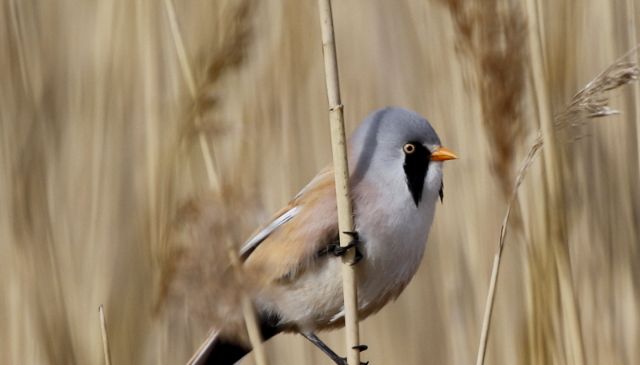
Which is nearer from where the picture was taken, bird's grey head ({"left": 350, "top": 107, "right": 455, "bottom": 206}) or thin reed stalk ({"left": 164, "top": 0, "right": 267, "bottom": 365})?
thin reed stalk ({"left": 164, "top": 0, "right": 267, "bottom": 365})

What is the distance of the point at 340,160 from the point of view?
1.40m

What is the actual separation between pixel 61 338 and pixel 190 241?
468mm

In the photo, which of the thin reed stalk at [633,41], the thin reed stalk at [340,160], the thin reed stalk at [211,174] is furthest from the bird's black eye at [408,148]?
the thin reed stalk at [633,41]

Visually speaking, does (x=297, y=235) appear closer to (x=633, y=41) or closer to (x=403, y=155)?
(x=403, y=155)

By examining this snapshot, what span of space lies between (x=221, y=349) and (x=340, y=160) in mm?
724

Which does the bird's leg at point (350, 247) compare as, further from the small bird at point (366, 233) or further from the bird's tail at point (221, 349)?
the bird's tail at point (221, 349)

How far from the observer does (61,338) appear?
5.81 ft

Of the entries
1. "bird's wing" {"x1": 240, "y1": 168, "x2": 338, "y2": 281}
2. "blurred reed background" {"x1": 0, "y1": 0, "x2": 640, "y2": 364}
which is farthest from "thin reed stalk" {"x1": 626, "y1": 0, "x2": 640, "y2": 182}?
"bird's wing" {"x1": 240, "y1": 168, "x2": 338, "y2": 281}

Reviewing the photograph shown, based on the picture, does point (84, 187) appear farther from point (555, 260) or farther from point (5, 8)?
point (555, 260)

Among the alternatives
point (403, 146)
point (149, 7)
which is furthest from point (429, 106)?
point (149, 7)

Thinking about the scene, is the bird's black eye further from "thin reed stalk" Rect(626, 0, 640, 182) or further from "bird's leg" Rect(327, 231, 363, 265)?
"thin reed stalk" Rect(626, 0, 640, 182)

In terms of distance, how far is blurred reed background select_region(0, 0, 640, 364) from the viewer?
4.96ft

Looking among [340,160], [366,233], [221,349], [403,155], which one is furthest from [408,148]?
[221,349]

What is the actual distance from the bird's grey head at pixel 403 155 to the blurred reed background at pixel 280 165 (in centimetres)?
13
